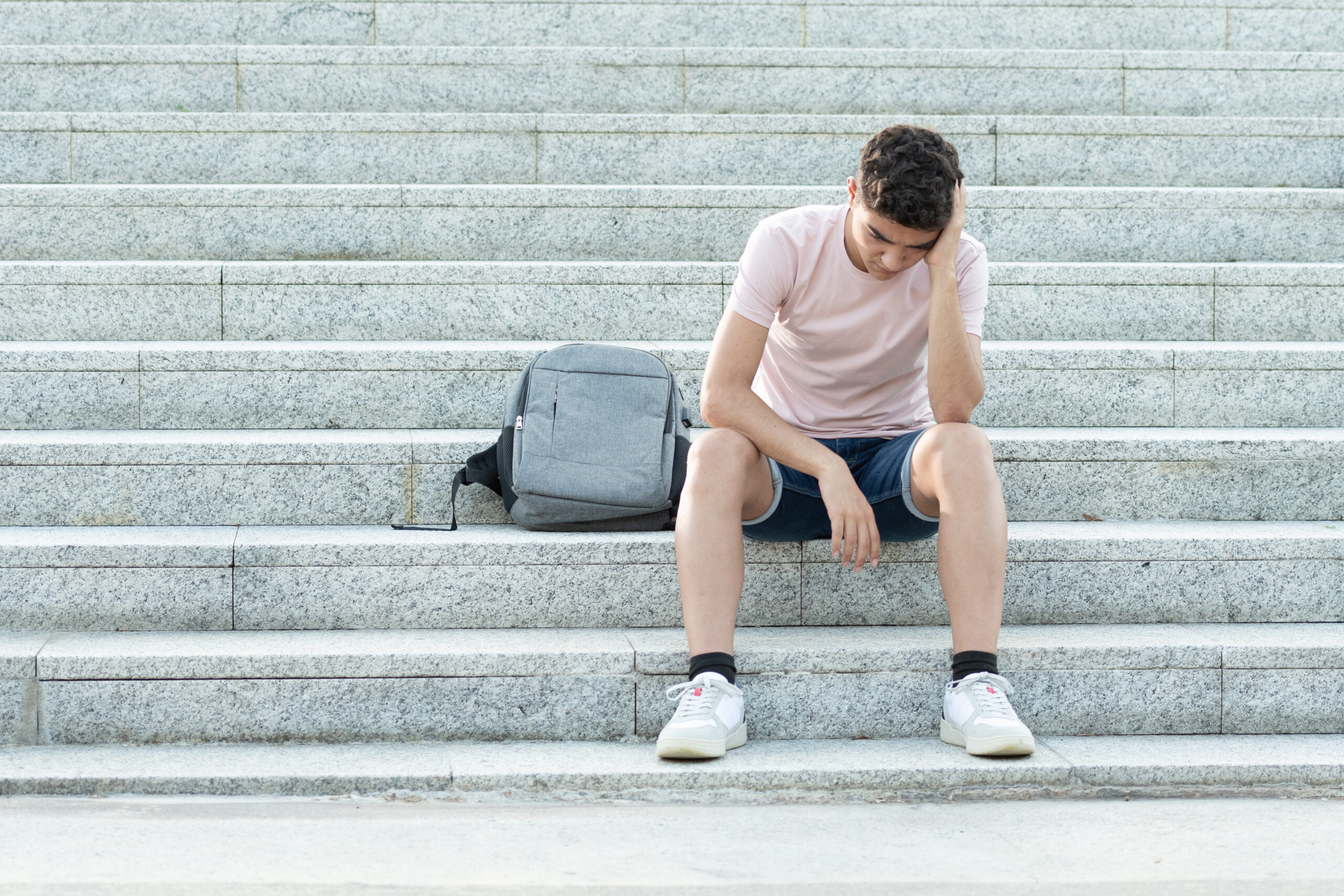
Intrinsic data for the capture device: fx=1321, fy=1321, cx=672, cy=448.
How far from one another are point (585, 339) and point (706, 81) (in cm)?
188

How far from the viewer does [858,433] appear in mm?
3395

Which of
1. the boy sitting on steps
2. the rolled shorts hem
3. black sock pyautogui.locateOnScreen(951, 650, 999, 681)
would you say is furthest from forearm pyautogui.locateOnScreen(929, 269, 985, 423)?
black sock pyautogui.locateOnScreen(951, 650, 999, 681)

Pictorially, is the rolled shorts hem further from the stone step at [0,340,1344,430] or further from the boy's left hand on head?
the stone step at [0,340,1344,430]

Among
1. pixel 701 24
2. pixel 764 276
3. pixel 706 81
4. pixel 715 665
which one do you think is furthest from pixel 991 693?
pixel 701 24

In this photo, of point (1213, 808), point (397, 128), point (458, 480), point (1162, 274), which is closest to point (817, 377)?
point (458, 480)

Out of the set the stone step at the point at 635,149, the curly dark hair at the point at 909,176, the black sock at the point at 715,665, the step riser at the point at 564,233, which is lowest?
the black sock at the point at 715,665

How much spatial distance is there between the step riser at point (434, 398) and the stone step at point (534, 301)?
436mm

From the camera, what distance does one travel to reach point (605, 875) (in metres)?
2.43

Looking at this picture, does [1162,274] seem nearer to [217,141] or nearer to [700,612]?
[700,612]

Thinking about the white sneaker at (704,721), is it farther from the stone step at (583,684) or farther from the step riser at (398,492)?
the step riser at (398,492)

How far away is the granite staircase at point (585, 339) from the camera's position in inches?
120

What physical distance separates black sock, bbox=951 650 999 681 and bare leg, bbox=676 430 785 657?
525mm

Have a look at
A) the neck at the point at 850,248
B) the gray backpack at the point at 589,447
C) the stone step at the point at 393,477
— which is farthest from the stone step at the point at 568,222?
the neck at the point at 850,248

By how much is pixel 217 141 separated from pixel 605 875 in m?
3.67
